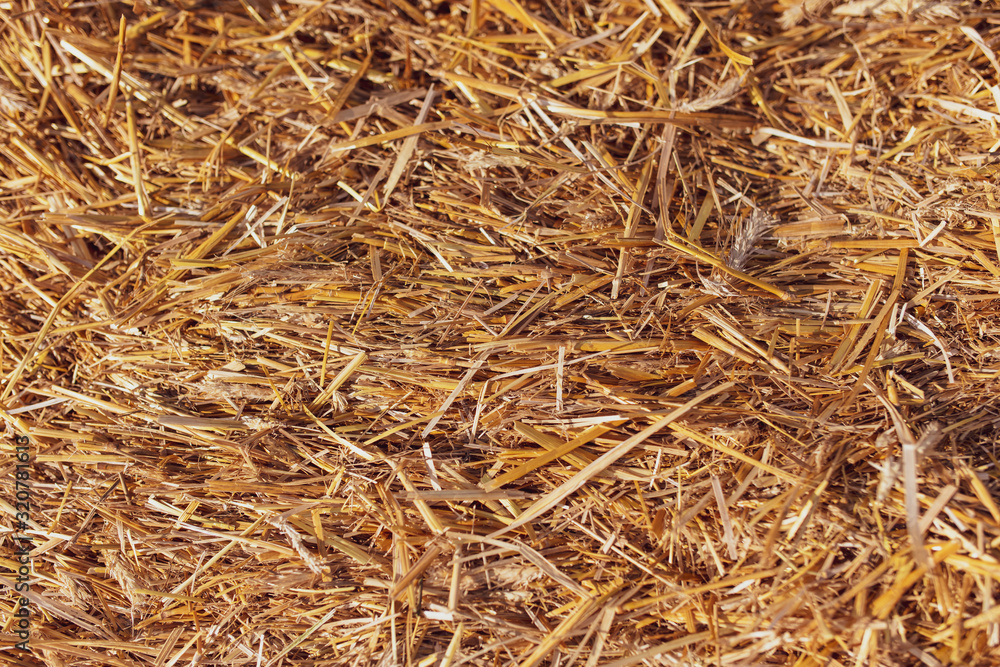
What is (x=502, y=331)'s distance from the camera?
1.32 m

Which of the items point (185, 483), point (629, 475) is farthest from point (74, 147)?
point (629, 475)

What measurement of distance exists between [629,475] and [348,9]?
1.44 metres

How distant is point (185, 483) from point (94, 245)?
2.49 feet

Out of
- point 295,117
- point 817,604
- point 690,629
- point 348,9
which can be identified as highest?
point 348,9

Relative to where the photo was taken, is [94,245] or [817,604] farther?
[94,245]

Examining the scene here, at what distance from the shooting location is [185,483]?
1409mm

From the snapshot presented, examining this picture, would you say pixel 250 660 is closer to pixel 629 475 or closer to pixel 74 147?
pixel 629 475

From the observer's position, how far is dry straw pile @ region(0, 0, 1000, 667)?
1228mm

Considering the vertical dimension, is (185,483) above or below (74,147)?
below

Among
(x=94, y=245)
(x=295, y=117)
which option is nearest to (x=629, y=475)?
(x=295, y=117)

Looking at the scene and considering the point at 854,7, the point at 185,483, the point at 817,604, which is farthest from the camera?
the point at 854,7

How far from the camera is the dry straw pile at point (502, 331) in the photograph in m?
1.23

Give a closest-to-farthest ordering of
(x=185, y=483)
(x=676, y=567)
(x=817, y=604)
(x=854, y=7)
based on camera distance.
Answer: (x=817, y=604)
(x=676, y=567)
(x=185, y=483)
(x=854, y=7)

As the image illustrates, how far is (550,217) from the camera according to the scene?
149 cm
